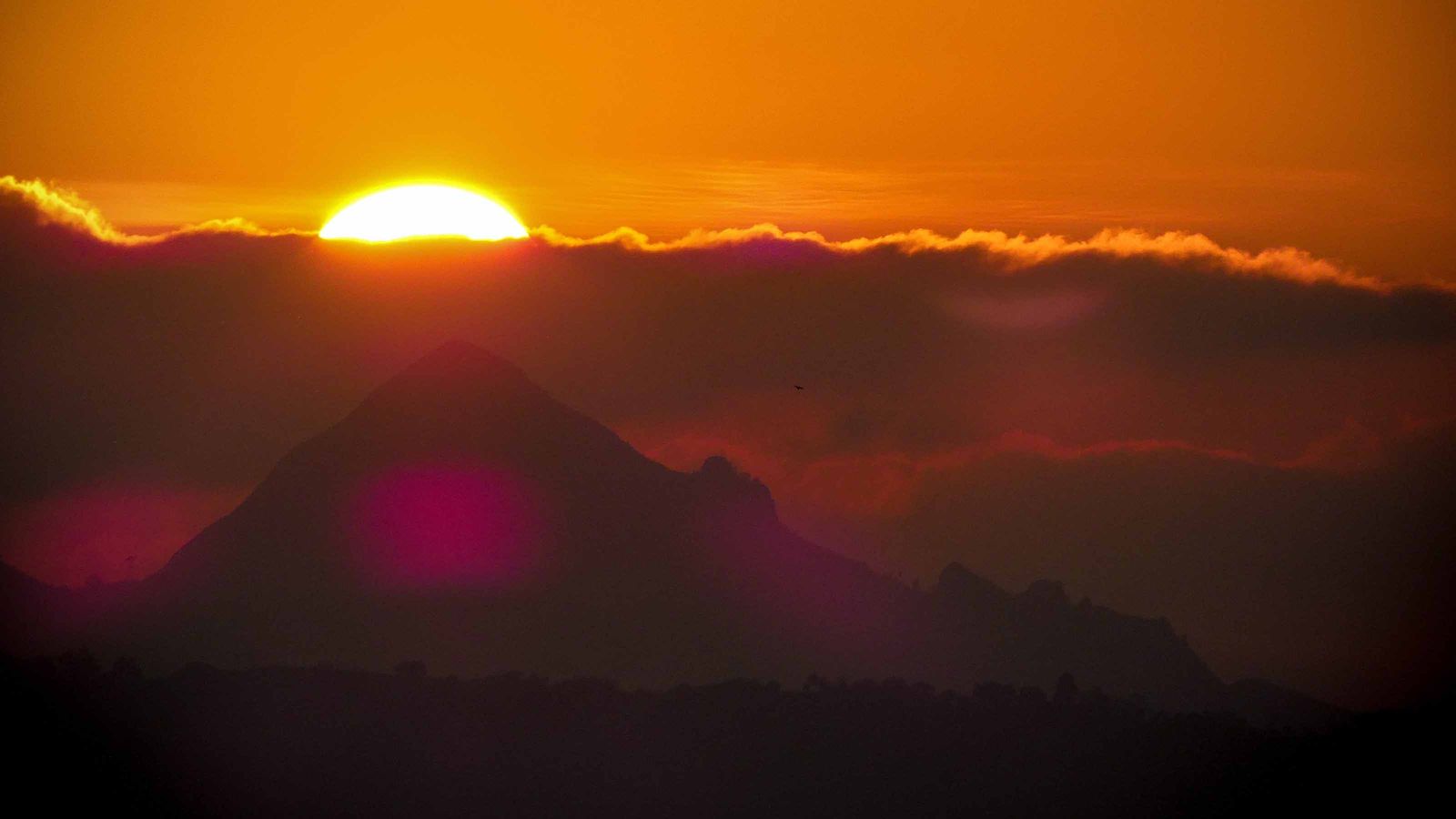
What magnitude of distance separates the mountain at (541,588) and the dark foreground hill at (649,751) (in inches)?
35.7

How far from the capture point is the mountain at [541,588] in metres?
32.0

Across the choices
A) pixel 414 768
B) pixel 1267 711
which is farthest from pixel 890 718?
pixel 414 768

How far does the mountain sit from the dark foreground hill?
91 centimetres

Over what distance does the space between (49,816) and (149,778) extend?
224 cm

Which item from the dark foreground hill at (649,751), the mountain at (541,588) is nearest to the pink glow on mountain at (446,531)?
the mountain at (541,588)

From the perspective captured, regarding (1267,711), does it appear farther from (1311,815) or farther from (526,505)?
(526,505)

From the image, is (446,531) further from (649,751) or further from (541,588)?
(649,751)

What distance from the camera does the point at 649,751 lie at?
35000 millimetres

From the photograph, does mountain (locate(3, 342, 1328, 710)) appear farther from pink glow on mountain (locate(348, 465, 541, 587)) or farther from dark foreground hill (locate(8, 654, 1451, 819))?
dark foreground hill (locate(8, 654, 1451, 819))

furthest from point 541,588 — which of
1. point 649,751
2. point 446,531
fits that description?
point 649,751

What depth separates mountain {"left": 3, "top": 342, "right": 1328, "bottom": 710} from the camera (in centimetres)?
3197

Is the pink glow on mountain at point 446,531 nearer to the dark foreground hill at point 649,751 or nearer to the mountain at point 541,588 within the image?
the mountain at point 541,588

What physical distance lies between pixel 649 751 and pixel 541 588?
6228 millimetres

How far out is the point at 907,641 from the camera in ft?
138
